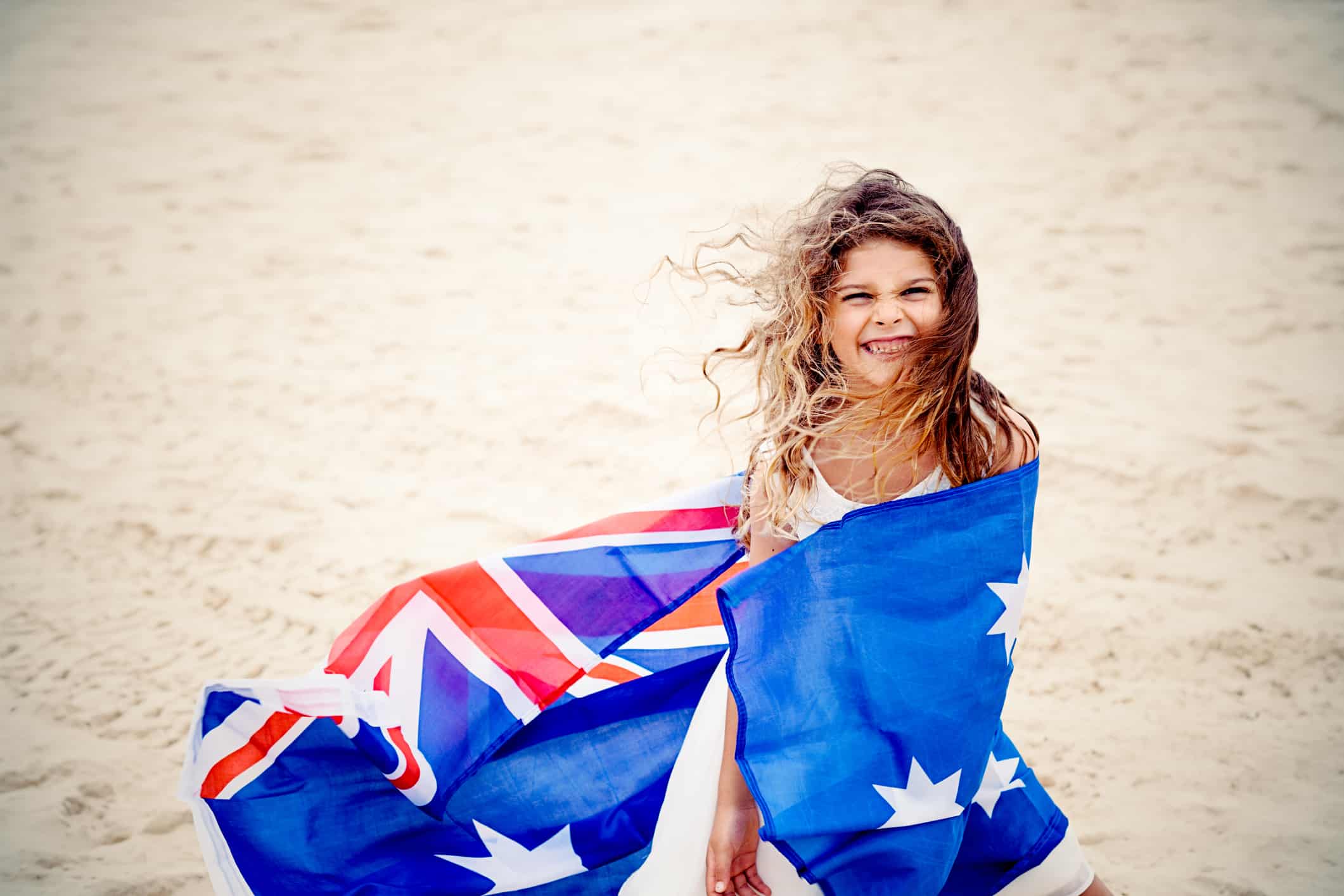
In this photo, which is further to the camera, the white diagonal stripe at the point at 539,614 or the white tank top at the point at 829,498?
the white diagonal stripe at the point at 539,614

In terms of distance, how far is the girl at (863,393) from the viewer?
5.51ft

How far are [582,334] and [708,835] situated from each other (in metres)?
3.51

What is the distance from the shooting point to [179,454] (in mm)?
4207

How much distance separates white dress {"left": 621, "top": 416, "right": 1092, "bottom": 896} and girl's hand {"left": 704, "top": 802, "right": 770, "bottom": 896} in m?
0.01

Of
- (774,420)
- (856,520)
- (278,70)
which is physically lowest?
(856,520)

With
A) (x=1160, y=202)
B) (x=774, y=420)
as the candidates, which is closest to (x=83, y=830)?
(x=774, y=420)

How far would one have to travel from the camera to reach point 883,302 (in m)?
1.67

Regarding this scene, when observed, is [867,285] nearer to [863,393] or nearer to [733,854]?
[863,393]

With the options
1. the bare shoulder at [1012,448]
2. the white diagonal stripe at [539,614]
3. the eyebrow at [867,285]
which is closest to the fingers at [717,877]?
the white diagonal stripe at [539,614]

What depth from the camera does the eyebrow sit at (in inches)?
65.9

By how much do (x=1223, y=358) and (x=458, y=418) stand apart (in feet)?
10.00

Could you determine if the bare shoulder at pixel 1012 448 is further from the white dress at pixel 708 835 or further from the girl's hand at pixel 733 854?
the girl's hand at pixel 733 854

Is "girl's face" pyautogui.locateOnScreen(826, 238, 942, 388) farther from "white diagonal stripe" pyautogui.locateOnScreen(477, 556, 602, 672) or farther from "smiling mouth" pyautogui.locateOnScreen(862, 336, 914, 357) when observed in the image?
"white diagonal stripe" pyautogui.locateOnScreen(477, 556, 602, 672)

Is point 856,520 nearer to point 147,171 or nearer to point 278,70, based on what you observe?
point 147,171
